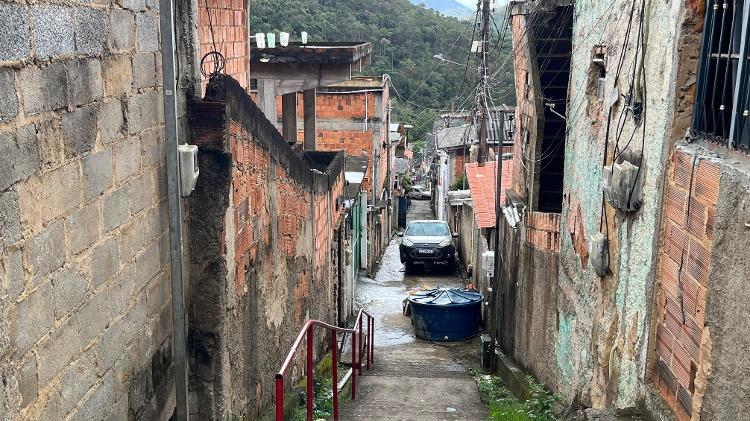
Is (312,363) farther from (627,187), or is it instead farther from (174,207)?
(627,187)

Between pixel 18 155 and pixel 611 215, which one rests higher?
pixel 18 155

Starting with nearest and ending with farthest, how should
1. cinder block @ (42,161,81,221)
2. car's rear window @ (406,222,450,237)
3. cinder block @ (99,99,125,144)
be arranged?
cinder block @ (42,161,81,221) < cinder block @ (99,99,125,144) < car's rear window @ (406,222,450,237)

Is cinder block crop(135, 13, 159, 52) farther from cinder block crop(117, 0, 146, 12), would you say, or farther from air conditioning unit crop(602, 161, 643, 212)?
air conditioning unit crop(602, 161, 643, 212)

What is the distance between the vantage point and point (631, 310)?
4914 millimetres

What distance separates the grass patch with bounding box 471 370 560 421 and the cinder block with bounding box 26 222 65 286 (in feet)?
15.5

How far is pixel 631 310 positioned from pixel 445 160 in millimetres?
28260

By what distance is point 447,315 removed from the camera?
43.9 ft

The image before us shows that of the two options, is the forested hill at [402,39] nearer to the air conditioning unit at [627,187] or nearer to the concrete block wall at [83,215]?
the air conditioning unit at [627,187]

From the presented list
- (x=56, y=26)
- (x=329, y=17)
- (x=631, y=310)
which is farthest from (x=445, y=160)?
(x=56, y=26)

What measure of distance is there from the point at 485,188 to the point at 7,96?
14.1 m

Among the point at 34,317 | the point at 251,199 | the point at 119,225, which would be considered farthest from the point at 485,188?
the point at 34,317

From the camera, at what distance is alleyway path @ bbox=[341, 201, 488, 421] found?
25.7 ft

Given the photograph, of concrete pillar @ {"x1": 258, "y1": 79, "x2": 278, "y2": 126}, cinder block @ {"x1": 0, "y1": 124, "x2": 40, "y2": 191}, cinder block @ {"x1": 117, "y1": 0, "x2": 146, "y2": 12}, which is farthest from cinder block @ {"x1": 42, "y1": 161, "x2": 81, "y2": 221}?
concrete pillar @ {"x1": 258, "y1": 79, "x2": 278, "y2": 126}

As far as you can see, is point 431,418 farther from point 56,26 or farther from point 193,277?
point 56,26
